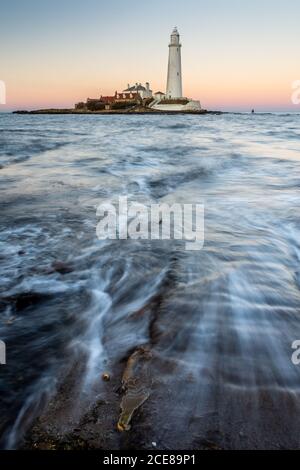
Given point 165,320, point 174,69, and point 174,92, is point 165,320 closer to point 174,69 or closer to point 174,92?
point 174,69

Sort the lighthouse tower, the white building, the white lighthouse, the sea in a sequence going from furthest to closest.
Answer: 1. the white building
2. the white lighthouse
3. the lighthouse tower
4. the sea

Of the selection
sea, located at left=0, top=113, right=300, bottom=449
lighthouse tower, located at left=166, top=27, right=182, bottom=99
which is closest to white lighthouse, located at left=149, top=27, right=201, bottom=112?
lighthouse tower, located at left=166, top=27, right=182, bottom=99

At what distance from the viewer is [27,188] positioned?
20.5ft

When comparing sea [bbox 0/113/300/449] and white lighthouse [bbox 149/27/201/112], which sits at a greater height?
white lighthouse [bbox 149/27/201/112]

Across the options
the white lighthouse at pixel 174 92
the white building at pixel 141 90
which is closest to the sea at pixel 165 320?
the white lighthouse at pixel 174 92

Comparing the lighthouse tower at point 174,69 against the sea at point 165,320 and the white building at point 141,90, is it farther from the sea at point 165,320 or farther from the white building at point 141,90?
the sea at point 165,320

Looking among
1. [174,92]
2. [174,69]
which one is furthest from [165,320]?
[174,92]

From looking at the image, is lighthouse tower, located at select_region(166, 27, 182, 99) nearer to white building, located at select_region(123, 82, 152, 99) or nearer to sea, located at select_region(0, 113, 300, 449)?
white building, located at select_region(123, 82, 152, 99)

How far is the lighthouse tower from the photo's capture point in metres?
67.2

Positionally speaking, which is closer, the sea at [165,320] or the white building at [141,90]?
the sea at [165,320]

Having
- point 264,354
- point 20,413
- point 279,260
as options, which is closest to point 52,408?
point 20,413

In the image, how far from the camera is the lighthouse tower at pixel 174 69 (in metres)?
67.2

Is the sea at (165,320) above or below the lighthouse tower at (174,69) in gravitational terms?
below

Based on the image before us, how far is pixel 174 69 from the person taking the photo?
2712 inches
